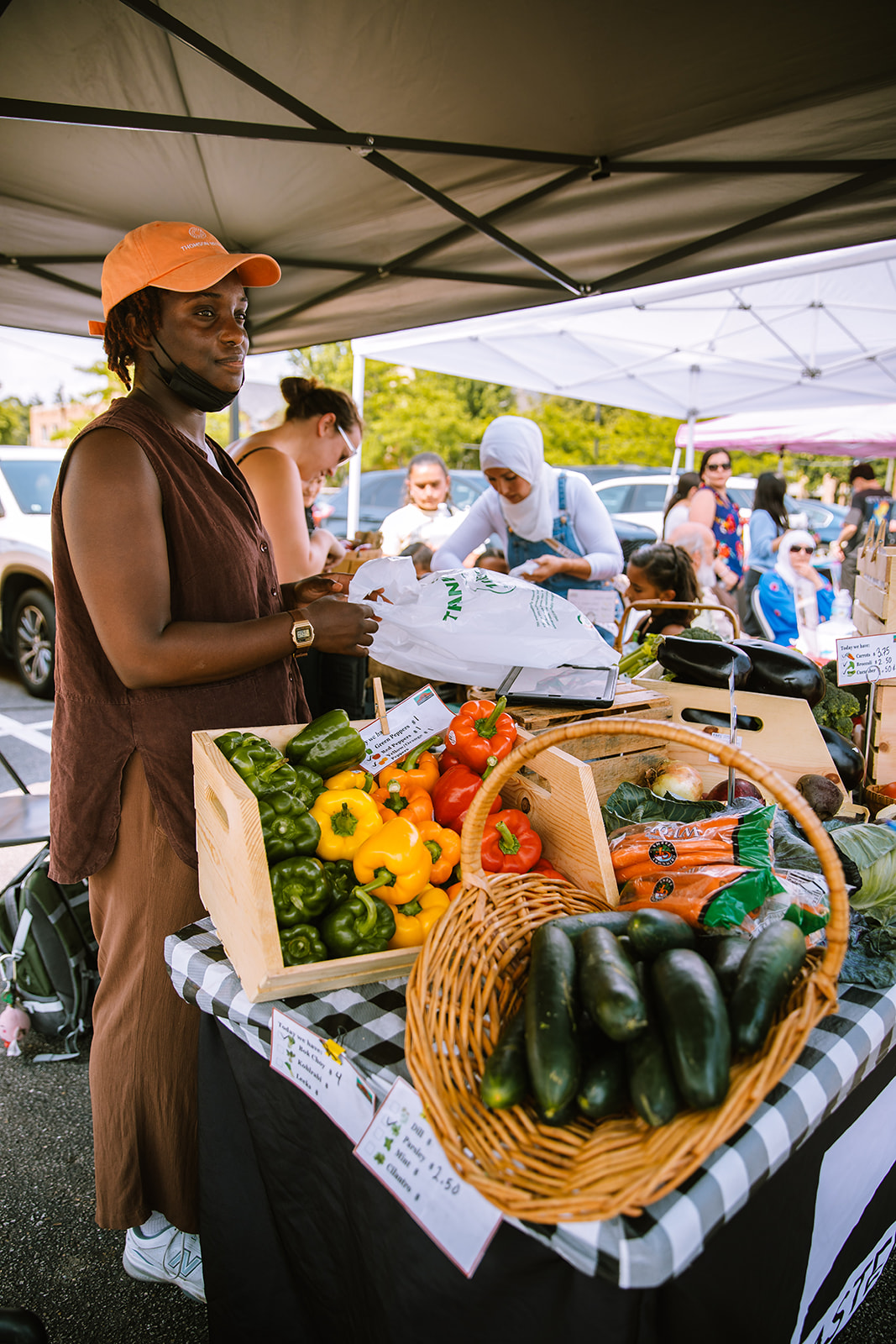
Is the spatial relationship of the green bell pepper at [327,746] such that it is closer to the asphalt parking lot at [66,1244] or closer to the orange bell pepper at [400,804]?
the orange bell pepper at [400,804]

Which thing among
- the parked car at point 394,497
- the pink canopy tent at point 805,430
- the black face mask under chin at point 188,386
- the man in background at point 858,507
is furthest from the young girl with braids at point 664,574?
the pink canopy tent at point 805,430

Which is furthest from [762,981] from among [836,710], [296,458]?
[296,458]

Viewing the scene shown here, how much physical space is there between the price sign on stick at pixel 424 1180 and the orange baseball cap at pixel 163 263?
164 cm

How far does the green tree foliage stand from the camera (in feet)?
61.5


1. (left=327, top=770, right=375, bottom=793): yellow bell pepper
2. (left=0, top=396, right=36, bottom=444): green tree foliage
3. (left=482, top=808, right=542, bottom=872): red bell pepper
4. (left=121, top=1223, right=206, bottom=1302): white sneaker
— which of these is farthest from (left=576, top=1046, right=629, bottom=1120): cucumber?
(left=0, top=396, right=36, bottom=444): green tree foliage

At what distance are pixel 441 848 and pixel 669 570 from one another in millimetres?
2834

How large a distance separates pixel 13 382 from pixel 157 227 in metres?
16.7

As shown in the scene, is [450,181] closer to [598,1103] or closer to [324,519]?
[598,1103]

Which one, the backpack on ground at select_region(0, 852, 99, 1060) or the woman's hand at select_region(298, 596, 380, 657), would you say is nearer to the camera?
the woman's hand at select_region(298, 596, 380, 657)

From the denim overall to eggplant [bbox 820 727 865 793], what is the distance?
1696mm

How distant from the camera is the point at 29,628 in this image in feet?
25.0

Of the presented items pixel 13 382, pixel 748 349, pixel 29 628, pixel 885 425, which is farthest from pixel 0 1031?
pixel 13 382

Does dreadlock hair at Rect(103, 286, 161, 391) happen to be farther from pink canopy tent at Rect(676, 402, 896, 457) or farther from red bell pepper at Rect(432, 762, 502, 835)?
pink canopy tent at Rect(676, 402, 896, 457)

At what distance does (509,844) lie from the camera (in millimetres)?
1535
